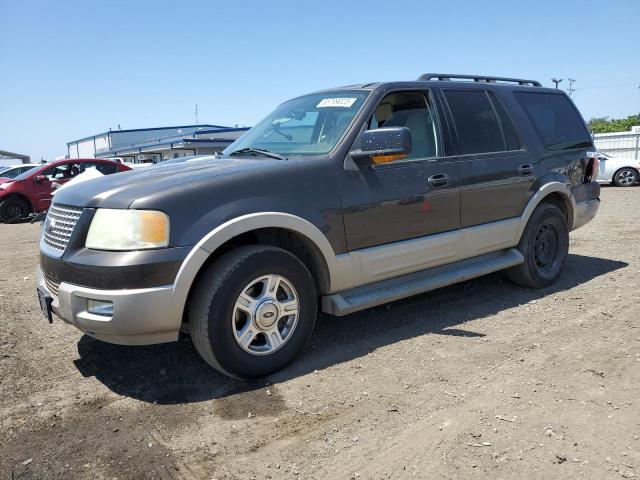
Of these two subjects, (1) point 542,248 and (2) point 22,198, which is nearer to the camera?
(1) point 542,248

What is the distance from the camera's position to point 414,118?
14.1ft

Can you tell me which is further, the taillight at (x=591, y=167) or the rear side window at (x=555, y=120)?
the taillight at (x=591, y=167)

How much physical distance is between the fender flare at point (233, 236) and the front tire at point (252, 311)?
132mm

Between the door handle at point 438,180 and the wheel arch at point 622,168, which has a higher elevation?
the door handle at point 438,180

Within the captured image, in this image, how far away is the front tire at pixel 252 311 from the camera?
10.0ft

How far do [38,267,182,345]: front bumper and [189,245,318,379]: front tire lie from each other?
7.7 inches

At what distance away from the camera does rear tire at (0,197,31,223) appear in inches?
508

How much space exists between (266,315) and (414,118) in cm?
216

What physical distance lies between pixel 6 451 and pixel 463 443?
232 centimetres

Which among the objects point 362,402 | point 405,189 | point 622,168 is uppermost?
point 405,189

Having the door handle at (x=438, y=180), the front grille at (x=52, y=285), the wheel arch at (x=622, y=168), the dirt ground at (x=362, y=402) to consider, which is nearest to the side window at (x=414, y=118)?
the door handle at (x=438, y=180)

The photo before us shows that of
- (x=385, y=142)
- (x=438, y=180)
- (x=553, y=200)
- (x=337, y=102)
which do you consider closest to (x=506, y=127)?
(x=553, y=200)

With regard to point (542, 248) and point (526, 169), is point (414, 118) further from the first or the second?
point (542, 248)

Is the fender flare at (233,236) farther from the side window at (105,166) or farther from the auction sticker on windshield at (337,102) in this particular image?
the side window at (105,166)
